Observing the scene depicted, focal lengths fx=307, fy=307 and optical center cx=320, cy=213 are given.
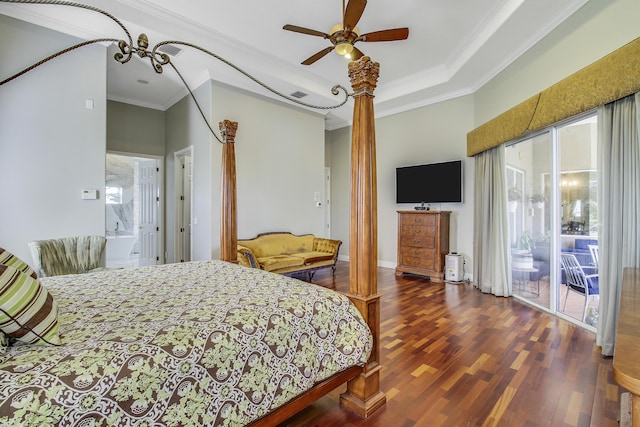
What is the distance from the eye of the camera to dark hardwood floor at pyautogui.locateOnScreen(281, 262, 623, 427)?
1.84m

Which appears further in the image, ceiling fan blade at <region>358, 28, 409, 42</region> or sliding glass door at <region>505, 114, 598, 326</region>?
ceiling fan blade at <region>358, 28, 409, 42</region>

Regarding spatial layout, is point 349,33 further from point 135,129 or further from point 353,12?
point 135,129

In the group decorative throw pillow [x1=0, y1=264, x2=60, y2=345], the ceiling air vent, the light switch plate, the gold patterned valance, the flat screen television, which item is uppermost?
the ceiling air vent

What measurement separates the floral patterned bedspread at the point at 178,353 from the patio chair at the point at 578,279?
264cm

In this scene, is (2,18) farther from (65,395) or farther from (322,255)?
(322,255)

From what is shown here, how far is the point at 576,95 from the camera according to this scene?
2918 millimetres

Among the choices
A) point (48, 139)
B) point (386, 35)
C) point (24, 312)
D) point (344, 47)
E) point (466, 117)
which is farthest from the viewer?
point (466, 117)

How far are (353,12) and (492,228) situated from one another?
3384 mm

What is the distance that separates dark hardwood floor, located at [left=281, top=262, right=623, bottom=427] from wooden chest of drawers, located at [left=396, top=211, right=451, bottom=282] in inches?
57.0

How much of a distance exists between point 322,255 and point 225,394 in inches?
163

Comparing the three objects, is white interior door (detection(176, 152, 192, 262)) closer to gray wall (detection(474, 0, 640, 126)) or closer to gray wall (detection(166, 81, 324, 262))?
gray wall (detection(166, 81, 324, 262))

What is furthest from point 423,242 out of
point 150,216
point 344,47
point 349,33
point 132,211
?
point 132,211

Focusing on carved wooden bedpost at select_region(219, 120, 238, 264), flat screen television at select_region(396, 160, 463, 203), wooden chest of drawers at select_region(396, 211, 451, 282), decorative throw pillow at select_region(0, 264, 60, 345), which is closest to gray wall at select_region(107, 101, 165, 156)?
carved wooden bedpost at select_region(219, 120, 238, 264)

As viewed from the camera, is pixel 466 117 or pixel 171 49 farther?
pixel 466 117
